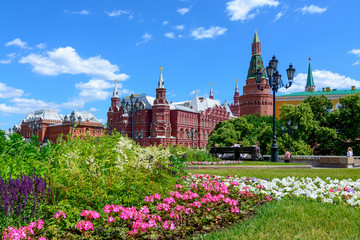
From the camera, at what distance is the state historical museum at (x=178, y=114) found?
68.8 metres

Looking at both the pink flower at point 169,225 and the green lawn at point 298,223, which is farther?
the green lawn at point 298,223

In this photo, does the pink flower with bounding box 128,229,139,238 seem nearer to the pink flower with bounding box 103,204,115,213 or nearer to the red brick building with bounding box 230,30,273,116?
the pink flower with bounding box 103,204,115,213

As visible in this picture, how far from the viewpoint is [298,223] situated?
454 centimetres

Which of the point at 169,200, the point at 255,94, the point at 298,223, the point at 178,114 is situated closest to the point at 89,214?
the point at 169,200

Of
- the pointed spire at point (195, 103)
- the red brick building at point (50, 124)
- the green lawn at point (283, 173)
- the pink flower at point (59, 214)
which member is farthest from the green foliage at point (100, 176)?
the red brick building at point (50, 124)

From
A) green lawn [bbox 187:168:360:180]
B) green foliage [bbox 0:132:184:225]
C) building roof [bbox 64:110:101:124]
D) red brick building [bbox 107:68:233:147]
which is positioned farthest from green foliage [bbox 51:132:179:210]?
building roof [bbox 64:110:101:124]

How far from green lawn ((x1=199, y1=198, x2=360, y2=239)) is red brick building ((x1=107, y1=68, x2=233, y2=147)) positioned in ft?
188

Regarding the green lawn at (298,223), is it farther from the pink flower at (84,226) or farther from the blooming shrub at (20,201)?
the blooming shrub at (20,201)

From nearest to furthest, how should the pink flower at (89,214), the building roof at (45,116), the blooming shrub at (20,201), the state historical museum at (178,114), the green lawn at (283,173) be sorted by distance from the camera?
the blooming shrub at (20,201), the pink flower at (89,214), the green lawn at (283,173), the state historical museum at (178,114), the building roof at (45,116)

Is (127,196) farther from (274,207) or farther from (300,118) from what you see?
(300,118)

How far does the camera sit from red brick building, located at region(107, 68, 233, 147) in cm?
6850

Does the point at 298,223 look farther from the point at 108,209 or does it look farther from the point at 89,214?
the point at 89,214

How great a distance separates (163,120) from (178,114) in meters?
4.63

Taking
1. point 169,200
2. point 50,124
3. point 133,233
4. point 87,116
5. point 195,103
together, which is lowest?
point 133,233
